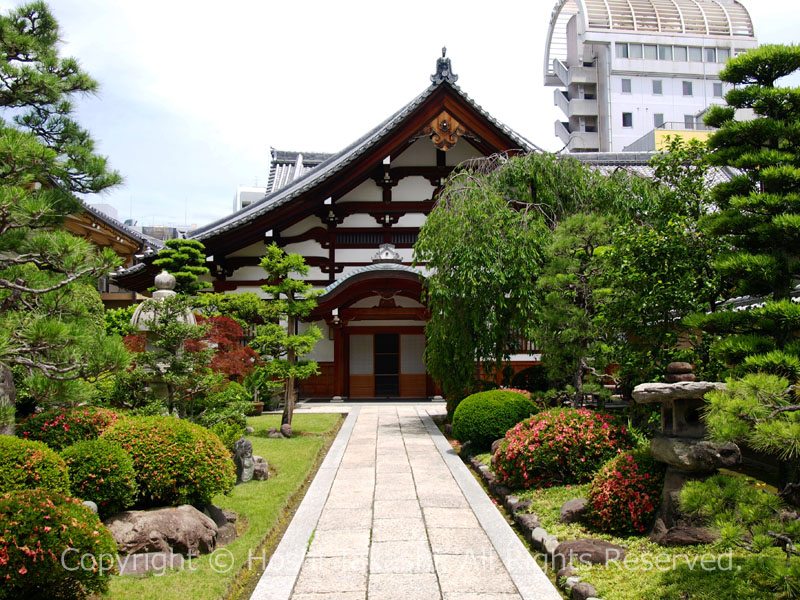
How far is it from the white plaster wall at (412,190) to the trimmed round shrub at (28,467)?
13.9 meters

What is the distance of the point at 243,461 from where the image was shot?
825 cm

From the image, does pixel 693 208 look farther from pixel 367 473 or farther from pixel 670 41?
pixel 670 41

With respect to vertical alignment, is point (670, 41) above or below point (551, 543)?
above

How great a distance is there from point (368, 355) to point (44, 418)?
13049mm

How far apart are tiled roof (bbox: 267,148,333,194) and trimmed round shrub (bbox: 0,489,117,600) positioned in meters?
20.9

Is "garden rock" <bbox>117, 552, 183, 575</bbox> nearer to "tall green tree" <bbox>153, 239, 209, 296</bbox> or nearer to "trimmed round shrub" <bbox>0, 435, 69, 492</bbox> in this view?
"trimmed round shrub" <bbox>0, 435, 69, 492</bbox>

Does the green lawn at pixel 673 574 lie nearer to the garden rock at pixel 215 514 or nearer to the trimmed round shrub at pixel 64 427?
the garden rock at pixel 215 514

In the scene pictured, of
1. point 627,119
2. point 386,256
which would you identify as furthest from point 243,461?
point 627,119

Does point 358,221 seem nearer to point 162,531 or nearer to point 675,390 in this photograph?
point 162,531

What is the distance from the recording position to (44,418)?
6199 mm

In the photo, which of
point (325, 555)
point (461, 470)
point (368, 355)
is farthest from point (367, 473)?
point (368, 355)

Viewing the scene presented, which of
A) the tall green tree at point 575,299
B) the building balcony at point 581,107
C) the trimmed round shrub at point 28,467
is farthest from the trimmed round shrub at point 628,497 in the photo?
the building balcony at point 581,107

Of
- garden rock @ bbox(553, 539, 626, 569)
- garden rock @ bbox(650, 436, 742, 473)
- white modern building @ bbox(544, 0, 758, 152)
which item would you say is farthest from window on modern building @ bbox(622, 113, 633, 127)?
garden rock @ bbox(553, 539, 626, 569)

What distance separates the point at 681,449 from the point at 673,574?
1.07m
